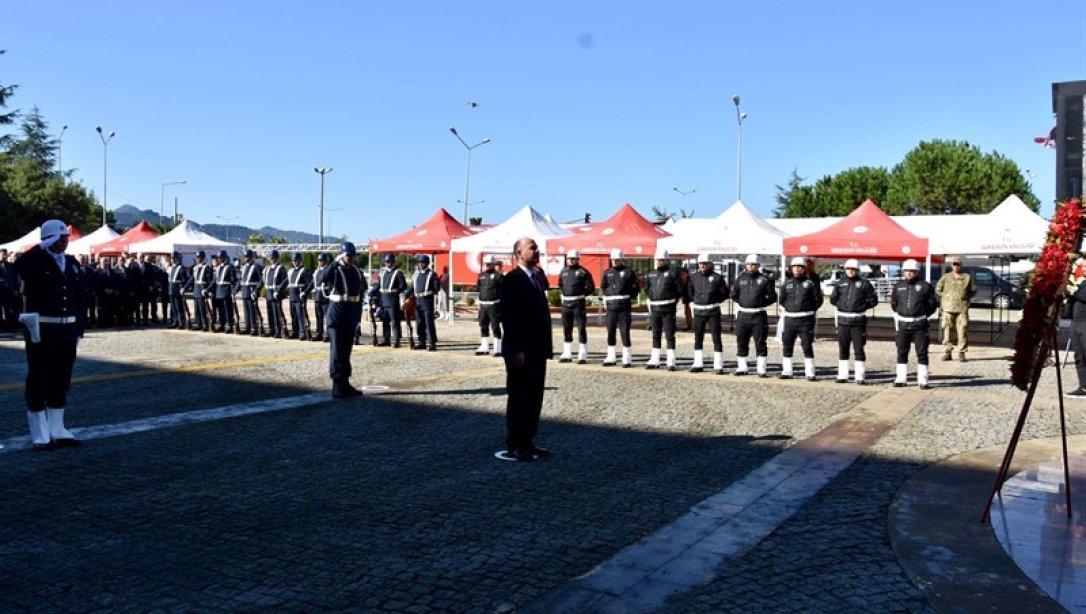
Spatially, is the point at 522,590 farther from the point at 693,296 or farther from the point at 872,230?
the point at 872,230

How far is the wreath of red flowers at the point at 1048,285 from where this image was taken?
5.92m

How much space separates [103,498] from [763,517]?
4.63 meters

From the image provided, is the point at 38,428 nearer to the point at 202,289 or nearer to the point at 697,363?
the point at 697,363

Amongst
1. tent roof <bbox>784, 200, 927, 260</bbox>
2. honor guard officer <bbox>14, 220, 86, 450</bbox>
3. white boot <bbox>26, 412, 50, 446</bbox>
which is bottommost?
white boot <bbox>26, 412, 50, 446</bbox>

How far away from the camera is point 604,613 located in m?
4.24

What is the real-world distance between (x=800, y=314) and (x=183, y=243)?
2206cm

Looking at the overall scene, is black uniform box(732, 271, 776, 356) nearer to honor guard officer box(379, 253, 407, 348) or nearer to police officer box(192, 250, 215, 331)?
honor guard officer box(379, 253, 407, 348)

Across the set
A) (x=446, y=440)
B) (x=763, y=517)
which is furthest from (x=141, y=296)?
(x=763, y=517)

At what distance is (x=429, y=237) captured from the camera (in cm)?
2441

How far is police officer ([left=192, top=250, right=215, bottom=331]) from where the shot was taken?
2214 centimetres

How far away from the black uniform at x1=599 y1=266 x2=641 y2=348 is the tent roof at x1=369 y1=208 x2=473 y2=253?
904 cm

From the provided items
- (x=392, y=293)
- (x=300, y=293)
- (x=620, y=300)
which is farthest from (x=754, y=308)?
(x=300, y=293)

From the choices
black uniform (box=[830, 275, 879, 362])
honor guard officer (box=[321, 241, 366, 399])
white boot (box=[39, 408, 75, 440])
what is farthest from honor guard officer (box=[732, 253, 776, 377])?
white boot (box=[39, 408, 75, 440])

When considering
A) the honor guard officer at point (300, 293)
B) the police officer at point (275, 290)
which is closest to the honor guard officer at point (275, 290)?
the police officer at point (275, 290)
